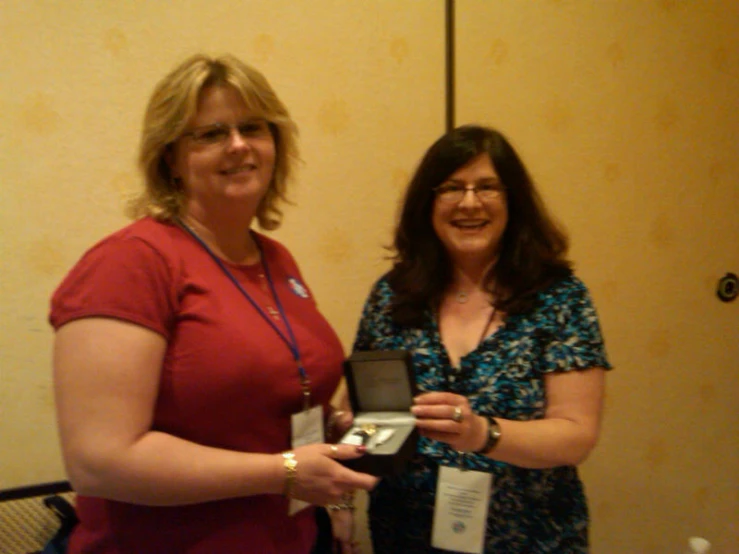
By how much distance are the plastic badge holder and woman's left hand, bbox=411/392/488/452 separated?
0.11 feet

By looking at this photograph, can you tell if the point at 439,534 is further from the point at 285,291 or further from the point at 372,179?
the point at 372,179

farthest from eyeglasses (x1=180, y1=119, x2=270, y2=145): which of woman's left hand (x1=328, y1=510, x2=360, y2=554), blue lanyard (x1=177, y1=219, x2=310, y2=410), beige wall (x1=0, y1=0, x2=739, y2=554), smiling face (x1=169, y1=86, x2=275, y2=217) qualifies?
woman's left hand (x1=328, y1=510, x2=360, y2=554)

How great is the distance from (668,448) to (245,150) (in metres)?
2.00

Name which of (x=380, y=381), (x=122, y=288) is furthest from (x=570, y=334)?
(x=122, y=288)

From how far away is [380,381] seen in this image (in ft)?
3.75

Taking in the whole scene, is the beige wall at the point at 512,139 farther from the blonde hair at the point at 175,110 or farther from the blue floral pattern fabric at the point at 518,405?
the blue floral pattern fabric at the point at 518,405

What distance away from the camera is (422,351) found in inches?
51.6

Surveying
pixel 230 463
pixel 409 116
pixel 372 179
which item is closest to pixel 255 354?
pixel 230 463

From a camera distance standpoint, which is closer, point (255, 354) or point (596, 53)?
point (255, 354)

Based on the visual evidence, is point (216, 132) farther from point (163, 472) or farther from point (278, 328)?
point (163, 472)

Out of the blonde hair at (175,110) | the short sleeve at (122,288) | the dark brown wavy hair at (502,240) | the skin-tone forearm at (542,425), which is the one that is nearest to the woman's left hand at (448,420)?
the skin-tone forearm at (542,425)

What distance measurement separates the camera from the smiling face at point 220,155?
1042 mm

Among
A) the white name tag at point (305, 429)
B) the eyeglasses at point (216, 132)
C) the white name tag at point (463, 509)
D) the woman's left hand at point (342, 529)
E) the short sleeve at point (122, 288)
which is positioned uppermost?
the eyeglasses at point (216, 132)

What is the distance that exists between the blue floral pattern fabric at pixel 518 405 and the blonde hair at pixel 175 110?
595mm
